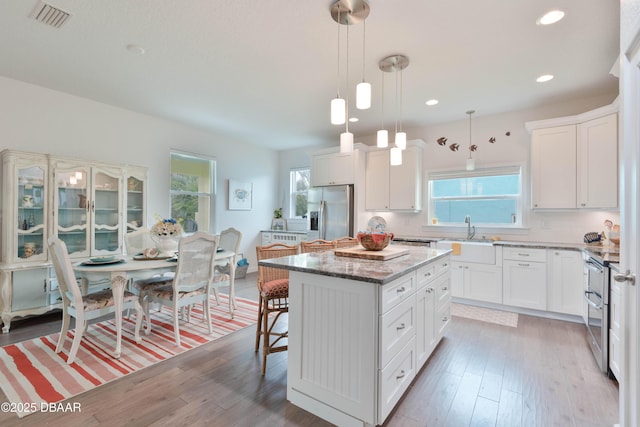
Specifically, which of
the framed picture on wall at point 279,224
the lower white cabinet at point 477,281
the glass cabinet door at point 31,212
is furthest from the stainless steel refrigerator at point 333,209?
the glass cabinet door at point 31,212

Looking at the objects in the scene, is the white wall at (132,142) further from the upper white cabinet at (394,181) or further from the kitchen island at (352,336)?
the kitchen island at (352,336)

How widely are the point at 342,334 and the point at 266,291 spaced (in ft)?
2.72

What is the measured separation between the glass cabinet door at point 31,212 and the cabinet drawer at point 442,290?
4.14 m

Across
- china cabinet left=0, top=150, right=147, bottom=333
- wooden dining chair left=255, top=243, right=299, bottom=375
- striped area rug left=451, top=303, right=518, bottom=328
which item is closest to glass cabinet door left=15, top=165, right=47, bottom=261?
china cabinet left=0, top=150, right=147, bottom=333

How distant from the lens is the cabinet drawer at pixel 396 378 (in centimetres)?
163

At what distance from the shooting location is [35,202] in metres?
3.26

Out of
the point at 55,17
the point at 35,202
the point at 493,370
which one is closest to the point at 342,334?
the point at 493,370

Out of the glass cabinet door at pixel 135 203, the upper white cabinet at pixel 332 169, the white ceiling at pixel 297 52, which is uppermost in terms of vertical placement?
the white ceiling at pixel 297 52

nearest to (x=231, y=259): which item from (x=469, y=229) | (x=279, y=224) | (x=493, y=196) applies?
(x=279, y=224)

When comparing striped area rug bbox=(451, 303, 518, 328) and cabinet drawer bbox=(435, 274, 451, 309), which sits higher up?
cabinet drawer bbox=(435, 274, 451, 309)

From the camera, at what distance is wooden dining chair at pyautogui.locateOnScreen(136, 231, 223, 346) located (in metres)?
2.72

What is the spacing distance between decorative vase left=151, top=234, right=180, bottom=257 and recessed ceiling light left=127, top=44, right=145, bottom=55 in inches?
69.6

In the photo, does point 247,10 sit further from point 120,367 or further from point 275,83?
point 120,367

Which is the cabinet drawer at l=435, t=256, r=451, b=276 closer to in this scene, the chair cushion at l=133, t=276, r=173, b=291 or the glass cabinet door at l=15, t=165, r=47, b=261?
the chair cushion at l=133, t=276, r=173, b=291
